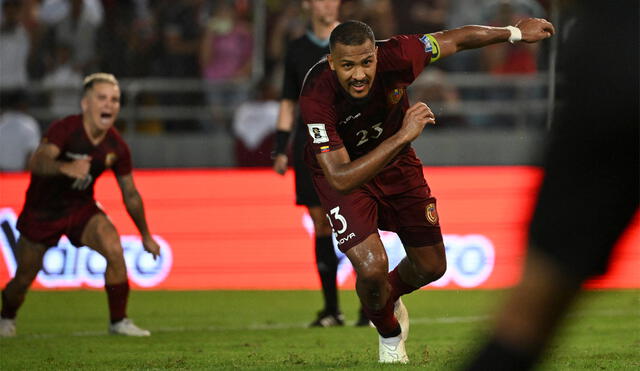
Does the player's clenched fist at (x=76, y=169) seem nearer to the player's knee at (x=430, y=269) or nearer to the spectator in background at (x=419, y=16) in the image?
the player's knee at (x=430, y=269)

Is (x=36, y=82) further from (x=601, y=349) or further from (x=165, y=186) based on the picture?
(x=601, y=349)

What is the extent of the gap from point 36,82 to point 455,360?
8851 millimetres

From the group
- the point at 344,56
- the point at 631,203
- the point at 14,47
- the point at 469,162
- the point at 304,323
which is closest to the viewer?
the point at 631,203

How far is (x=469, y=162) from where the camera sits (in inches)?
507

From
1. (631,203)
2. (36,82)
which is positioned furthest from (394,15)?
(631,203)

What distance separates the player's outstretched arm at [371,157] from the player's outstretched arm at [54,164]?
2.62 metres

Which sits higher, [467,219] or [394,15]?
[394,15]

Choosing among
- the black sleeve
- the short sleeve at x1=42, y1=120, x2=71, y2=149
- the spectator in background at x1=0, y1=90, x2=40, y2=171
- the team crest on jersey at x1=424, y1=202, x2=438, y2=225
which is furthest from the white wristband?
the spectator in background at x1=0, y1=90, x2=40, y2=171

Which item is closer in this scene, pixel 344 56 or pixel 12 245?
pixel 344 56

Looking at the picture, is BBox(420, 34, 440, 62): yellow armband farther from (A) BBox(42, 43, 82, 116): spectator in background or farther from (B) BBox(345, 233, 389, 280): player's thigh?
(A) BBox(42, 43, 82, 116): spectator in background

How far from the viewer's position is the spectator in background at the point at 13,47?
13.8 meters

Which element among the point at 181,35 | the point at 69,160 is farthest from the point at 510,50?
the point at 69,160

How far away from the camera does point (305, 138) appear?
881cm

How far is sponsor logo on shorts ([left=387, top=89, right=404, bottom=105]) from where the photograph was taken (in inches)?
247
